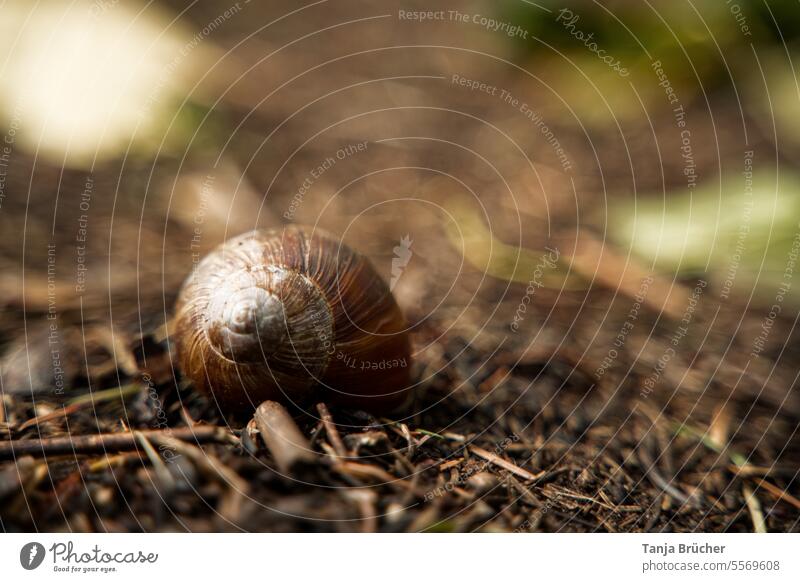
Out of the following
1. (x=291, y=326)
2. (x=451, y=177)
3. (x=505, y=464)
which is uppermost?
(x=451, y=177)

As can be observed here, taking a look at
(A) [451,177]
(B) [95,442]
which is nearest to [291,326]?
(B) [95,442]

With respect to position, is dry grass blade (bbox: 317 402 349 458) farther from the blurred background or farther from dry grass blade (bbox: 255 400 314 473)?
the blurred background

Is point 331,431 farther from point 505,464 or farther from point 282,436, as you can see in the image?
point 505,464

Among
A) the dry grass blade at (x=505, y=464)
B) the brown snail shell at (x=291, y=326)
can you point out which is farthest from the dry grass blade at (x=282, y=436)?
the dry grass blade at (x=505, y=464)

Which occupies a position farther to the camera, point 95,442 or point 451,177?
point 451,177

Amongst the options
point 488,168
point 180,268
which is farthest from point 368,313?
point 488,168

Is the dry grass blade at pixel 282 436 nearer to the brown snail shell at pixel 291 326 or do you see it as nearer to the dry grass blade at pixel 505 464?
the brown snail shell at pixel 291 326

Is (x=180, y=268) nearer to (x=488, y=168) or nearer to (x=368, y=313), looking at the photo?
(x=368, y=313)
